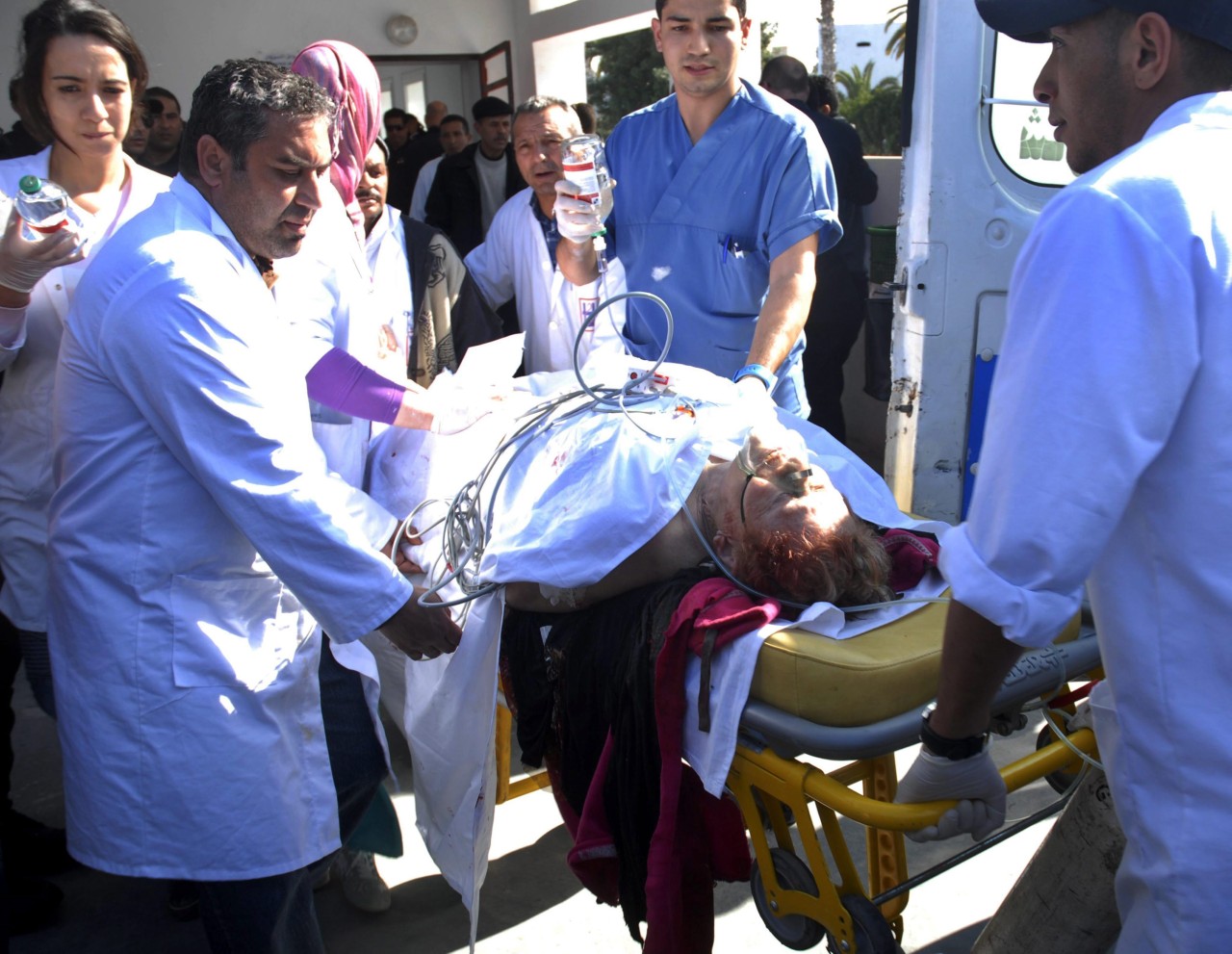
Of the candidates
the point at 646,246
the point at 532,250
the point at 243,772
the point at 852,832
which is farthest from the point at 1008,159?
the point at 243,772

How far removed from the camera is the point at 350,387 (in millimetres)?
2338

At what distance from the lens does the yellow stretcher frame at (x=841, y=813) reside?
1.56 metres

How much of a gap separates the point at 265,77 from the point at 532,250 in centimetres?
150

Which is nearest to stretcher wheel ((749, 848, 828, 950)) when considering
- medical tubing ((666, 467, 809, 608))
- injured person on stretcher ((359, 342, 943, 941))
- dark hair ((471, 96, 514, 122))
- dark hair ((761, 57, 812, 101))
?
injured person on stretcher ((359, 342, 943, 941))

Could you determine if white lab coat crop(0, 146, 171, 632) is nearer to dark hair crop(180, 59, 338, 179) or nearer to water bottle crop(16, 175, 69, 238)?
water bottle crop(16, 175, 69, 238)

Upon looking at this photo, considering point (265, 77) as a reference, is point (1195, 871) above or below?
below

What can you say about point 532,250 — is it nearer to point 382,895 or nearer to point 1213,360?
point 382,895

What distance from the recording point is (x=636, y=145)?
9.53 feet

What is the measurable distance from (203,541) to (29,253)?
0.73 m

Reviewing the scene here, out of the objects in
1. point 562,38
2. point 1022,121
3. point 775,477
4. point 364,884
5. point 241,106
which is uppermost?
point 562,38

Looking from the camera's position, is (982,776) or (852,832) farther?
(852,832)

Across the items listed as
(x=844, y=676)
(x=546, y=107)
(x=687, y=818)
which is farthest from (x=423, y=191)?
(x=844, y=676)

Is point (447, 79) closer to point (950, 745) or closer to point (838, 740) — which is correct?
point (838, 740)

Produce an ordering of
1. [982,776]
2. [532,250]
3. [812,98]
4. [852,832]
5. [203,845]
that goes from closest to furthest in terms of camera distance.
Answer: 1. [982,776]
2. [203,845]
3. [852,832]
4. [532,250]
5. [812,98]
